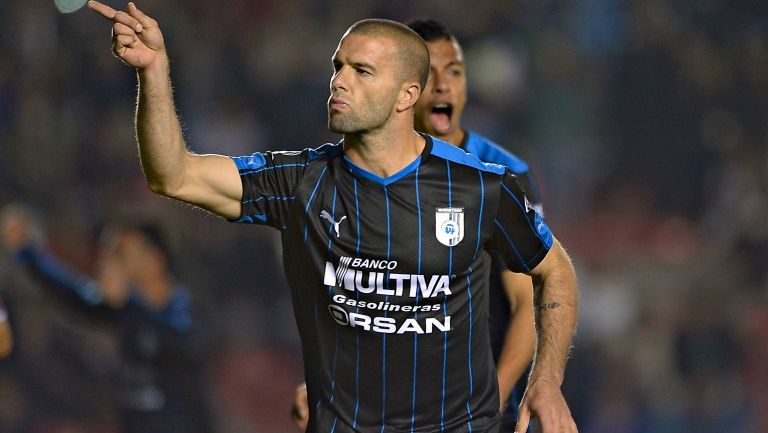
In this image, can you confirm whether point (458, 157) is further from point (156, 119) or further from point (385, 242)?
point (156, 119)

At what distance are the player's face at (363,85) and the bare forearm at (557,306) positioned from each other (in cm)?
75

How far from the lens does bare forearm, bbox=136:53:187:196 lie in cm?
338

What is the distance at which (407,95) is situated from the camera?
3.88 meters

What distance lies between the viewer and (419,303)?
3.78m

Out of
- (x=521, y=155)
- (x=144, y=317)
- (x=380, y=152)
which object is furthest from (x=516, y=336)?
(x=521, y=155)

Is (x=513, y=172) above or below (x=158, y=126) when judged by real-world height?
below

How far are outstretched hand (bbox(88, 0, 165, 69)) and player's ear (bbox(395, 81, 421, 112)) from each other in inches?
31.2

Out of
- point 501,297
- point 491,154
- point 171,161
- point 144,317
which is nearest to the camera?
point 171,161

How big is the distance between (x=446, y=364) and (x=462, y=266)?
30cm

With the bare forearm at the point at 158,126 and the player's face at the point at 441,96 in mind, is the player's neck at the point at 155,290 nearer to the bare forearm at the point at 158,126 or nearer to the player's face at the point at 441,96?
the player's face at the point at 441,96

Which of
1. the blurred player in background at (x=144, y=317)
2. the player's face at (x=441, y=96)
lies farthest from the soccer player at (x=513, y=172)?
the blurred player in background at (x=144, y=317)

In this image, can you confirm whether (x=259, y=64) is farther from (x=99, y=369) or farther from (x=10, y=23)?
(x=99, y=369)

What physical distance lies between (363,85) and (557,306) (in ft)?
3.09

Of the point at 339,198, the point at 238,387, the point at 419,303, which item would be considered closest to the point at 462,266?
the point at 419,303
